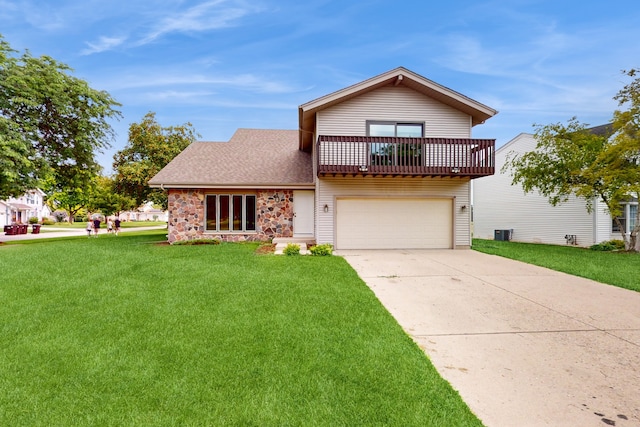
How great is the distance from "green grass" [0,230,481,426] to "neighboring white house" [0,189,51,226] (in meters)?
34.8

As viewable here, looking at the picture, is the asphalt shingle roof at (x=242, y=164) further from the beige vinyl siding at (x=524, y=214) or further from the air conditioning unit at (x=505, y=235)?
the air conditioning unit at (x=505, y=235)

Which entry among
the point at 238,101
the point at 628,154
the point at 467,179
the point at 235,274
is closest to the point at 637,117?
the point at 628,154

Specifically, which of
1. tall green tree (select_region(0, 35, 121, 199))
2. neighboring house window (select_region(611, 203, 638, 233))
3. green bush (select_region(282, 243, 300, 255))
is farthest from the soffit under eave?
neighboring house window (select_region(611, 203, 638, 233))

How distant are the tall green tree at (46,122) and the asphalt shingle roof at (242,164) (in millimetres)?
5473

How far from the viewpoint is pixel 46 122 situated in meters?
15.9

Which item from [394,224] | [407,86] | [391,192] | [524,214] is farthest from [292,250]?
[524,214]

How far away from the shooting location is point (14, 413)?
2.51 m

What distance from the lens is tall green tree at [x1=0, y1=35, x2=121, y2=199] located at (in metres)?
14.1

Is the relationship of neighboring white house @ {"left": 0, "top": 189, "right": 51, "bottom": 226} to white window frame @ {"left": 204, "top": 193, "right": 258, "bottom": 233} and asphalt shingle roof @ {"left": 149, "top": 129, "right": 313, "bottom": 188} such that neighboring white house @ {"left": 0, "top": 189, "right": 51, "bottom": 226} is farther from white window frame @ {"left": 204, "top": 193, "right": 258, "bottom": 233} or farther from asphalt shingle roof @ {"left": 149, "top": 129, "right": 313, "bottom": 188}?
white window frame @ {"left": 204, "top": 193, "right": 258, "bottom": 233}

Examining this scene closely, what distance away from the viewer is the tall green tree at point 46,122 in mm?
14125

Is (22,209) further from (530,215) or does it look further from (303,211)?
(530,215)

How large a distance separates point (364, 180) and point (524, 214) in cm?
1356

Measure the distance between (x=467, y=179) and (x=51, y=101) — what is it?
64.6 feet

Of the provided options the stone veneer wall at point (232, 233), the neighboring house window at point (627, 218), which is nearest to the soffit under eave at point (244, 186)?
the stone veneer wall at point (232, 233)
